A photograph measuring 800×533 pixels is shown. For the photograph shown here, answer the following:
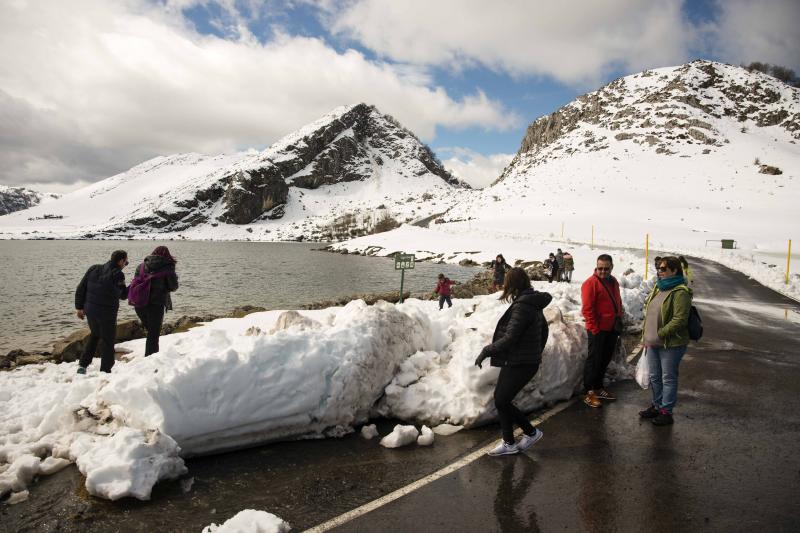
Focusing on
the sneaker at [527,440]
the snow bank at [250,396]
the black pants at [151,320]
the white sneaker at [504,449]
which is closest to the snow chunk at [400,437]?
the snow bank at [250,396]

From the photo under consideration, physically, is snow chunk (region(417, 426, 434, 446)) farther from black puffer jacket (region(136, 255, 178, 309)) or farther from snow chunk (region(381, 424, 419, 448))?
black puffer jacket (region(136, 255, 178, 309))

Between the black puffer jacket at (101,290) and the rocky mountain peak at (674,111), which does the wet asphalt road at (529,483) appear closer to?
the black puffer jacket at (101,290)

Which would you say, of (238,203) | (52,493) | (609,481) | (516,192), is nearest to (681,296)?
(609,481)

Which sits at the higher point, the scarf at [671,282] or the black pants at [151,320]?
the scarf at [671,282]

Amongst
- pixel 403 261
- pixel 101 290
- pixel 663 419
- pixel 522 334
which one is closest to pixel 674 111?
pixel 403 261

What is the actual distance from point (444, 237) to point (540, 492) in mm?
53131

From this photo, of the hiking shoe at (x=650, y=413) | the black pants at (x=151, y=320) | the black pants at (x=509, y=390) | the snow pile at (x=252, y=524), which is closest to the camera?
the snow pile at (x=252, y=524)

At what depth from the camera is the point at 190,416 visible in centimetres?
493

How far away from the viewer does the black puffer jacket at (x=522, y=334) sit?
472cm

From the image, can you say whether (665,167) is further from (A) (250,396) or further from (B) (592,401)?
(A) (250,396)

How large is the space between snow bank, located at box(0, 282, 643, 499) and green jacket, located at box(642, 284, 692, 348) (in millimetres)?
1406

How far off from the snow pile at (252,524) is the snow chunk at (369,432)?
1.90 metres

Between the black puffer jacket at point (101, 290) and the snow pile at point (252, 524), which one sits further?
the black puffer jacket at point (101, 290)

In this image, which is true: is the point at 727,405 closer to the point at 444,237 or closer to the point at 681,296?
the point at 681,296
